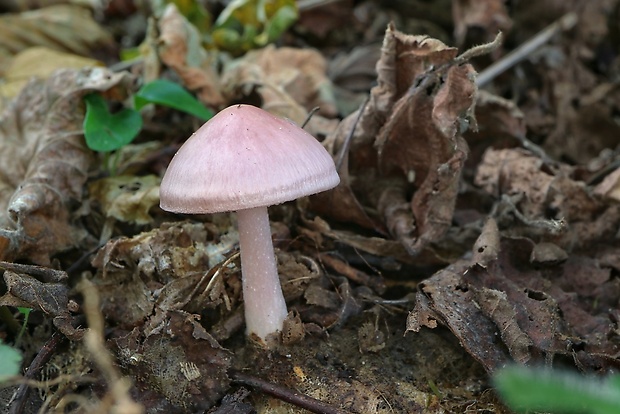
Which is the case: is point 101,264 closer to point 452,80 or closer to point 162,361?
point 162,361

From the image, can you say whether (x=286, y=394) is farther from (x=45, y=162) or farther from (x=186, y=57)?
(x=186, y=57)

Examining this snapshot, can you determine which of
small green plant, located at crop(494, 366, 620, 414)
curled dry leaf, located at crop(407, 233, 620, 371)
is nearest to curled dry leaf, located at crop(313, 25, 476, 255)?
curled dry leaf, located at crop(407, 233, 620, 371)

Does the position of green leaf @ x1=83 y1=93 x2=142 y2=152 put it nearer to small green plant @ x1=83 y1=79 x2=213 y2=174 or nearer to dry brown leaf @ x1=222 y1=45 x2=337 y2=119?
small green plant @ x1=83 y1=79 x2=213 y2=174

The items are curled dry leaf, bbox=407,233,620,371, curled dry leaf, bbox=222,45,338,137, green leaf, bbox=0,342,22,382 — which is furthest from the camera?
curled dry leaf, bbox=222,45,338,137

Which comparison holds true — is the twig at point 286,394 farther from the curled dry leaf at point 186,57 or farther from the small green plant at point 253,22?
the small green plant at point 253,22

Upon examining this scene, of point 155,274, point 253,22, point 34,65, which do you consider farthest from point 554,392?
point 34,65

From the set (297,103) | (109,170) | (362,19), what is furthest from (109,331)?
(362,19)

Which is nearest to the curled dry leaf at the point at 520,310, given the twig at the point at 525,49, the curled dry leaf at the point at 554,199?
the curled dry leaf at the point at 554,199
